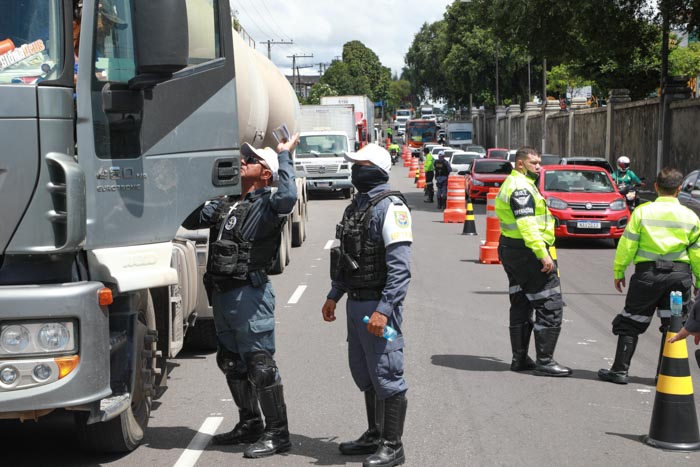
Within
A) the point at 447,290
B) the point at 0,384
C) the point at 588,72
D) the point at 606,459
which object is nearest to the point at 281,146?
the point at 0,384

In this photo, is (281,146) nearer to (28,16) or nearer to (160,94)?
(160,94)

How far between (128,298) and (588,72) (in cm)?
4374

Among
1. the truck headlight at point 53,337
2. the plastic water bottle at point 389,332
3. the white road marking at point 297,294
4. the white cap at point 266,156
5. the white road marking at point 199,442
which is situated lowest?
the white road marking at point 297,294

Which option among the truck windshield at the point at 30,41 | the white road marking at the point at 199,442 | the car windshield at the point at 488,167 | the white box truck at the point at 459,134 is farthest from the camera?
the white box truck at the point at 459,134

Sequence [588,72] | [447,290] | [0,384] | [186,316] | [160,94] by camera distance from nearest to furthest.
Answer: [0,384], [160,94], [186,316], [447,290], [588,72]

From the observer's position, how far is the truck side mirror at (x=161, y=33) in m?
4.94

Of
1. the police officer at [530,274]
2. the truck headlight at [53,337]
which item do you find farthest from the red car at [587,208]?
the truck headlight at [53,337]

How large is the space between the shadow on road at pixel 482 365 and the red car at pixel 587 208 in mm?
10392

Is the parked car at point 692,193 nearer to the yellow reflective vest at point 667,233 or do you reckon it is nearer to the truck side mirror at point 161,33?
the yellow reflective vest at point 667,233

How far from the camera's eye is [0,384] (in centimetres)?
486

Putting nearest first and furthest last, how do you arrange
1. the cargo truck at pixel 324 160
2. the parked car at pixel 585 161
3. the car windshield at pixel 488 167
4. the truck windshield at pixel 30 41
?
the truck windshield at pixel 30 41, the parked car at pixel 585 161, the car windshield at pixel 488 167, the cargo truck at pixel 324 160

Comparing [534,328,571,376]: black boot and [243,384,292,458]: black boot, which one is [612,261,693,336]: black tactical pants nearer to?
[534,328,571,376]: black boot

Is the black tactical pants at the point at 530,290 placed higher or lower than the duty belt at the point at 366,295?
lower

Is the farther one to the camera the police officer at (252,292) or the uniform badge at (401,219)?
the police officer at (252,292)
